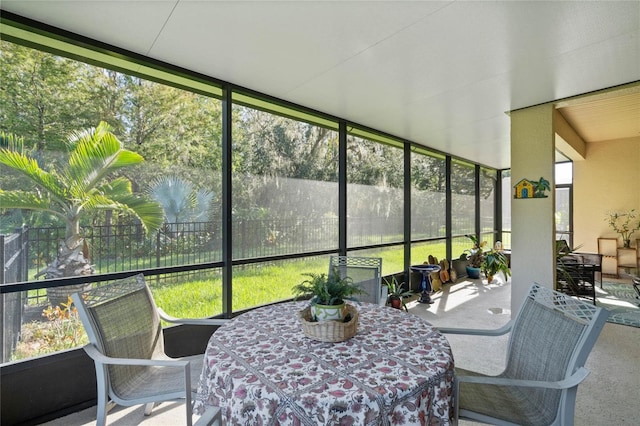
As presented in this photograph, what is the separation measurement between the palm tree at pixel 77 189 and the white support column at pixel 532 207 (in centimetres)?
383

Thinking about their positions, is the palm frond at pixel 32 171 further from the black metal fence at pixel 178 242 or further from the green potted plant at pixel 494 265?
the green potted plant at pixel 494 265

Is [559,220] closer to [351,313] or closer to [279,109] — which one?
[279,109]

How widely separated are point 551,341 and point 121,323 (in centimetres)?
219

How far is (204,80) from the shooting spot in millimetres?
2742

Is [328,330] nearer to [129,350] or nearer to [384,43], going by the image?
[129,350]

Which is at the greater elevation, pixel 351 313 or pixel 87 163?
pixel 87 163

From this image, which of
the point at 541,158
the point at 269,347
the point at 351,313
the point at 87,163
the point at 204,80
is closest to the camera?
the point at 269,347

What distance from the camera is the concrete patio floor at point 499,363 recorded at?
6.59ft

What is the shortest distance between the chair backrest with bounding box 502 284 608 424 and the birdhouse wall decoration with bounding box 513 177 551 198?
205cm

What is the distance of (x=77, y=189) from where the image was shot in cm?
217

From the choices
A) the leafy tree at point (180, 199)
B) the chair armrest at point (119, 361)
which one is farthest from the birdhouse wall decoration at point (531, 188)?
the chair armrest at point (119, 361)

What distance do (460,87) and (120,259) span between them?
3.27m

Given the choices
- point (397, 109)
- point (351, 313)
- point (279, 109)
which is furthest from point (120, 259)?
point (397, 109)

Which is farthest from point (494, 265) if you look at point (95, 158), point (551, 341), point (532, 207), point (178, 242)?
point (95, 158)
